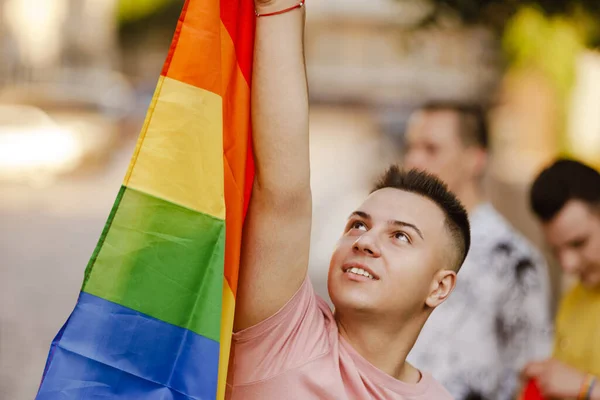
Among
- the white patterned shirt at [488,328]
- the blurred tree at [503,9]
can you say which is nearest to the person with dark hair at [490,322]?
the white patterned shirt at [488,328]

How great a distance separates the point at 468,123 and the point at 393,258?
8.79ft

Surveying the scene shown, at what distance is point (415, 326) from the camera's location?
7.60 ft

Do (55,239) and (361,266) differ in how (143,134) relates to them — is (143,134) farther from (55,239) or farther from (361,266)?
(55,239)

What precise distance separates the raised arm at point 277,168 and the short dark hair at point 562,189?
1761 millimetres

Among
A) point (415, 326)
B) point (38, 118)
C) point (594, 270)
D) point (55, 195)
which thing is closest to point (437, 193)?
point (415, 326)

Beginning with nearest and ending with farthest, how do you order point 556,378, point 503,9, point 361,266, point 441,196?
point 361,266, point 441,196, point 556,378, point 503,9

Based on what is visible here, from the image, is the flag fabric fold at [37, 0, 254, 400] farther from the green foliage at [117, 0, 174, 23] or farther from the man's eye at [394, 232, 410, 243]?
the green foliage at [117, 0, 174, 23]

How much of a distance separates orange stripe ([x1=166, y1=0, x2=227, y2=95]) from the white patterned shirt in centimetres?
231

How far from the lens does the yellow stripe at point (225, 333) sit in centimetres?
197

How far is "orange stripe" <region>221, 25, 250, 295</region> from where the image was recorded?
2.04m

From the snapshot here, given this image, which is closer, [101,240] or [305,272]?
[101,240]

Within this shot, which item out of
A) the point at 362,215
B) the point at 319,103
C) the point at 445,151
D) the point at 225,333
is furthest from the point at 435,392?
the point at 319,103

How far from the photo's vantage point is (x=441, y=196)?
239 centimetres

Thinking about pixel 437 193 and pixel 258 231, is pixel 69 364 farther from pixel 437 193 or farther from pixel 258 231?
pixel 437 193
